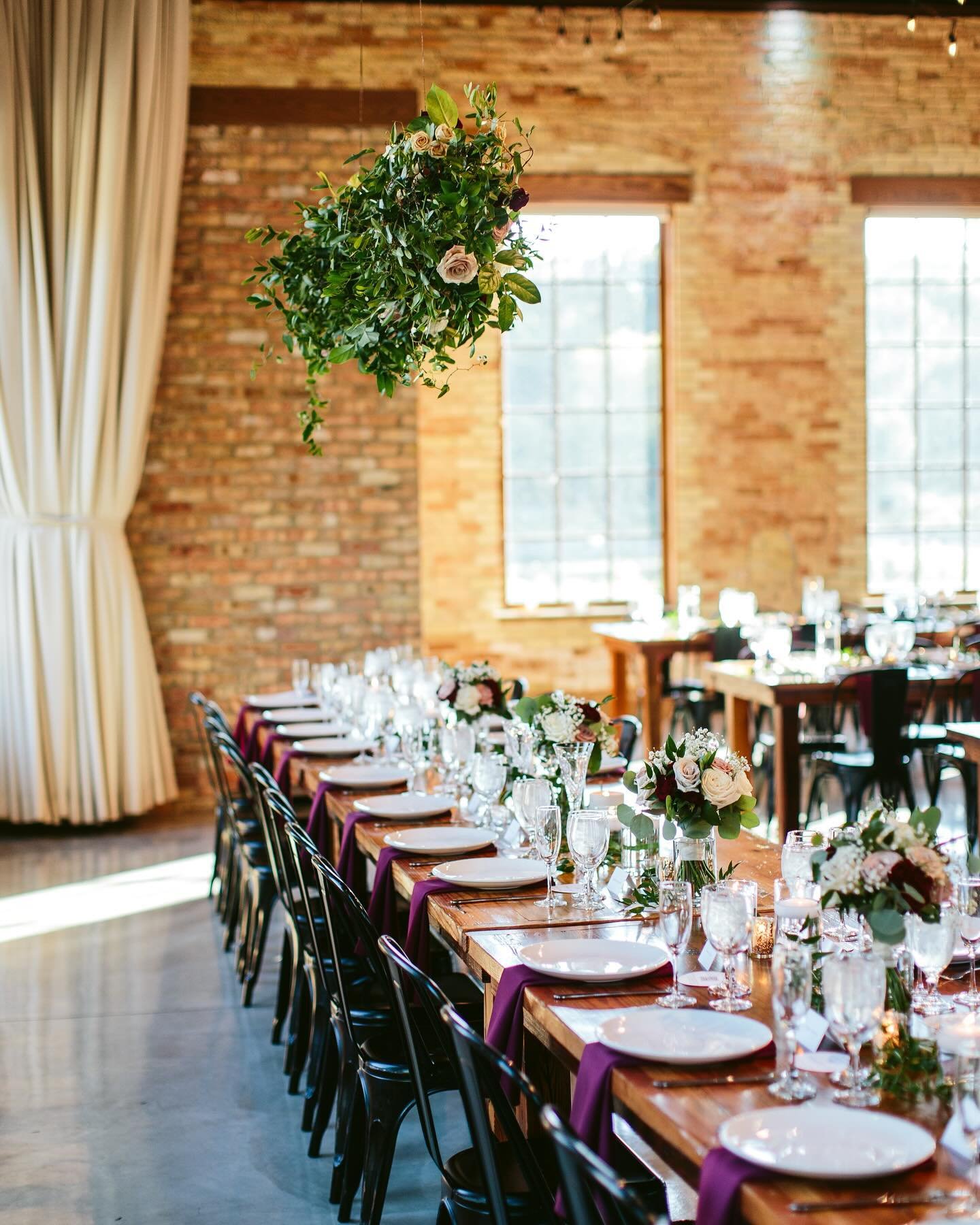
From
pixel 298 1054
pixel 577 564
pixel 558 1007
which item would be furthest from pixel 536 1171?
pixel 577 564

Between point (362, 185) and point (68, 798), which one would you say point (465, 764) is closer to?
point (362, 185)

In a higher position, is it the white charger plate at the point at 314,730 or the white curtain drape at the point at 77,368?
the white curtain drape at the point at 77,368

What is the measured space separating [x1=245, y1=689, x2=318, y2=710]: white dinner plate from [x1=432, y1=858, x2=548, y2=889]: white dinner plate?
3653 mm

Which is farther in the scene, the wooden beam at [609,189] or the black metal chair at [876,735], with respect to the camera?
the wooden beam at [609,189]

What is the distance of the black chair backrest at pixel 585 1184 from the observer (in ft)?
5.22

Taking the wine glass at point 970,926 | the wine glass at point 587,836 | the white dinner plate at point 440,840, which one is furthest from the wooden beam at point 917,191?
the wine glass at point 970,926

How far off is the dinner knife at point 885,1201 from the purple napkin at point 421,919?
1.72m

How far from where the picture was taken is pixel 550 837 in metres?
3.15

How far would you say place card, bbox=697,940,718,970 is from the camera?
2.65 metres

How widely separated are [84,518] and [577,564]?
4202 mm

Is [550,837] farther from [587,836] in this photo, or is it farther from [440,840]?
[440,840]

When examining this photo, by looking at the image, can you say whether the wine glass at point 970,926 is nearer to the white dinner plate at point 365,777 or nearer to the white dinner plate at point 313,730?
the white dinner plate at point 365,777

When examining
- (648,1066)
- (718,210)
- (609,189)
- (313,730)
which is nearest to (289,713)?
(313,730)

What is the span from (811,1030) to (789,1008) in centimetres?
23
